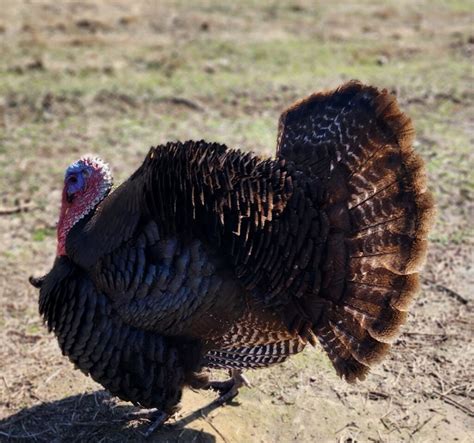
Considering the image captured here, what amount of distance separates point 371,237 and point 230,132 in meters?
4.27

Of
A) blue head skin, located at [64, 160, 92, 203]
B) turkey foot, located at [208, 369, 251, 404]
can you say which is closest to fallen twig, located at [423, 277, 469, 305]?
turkey foot, located at [208, 369, 251, 404]

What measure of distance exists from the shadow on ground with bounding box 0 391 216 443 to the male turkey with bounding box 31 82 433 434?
1.12ft

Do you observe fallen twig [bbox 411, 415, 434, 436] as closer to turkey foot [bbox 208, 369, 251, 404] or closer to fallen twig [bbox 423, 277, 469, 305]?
turkey foot [bbox 208, 369, 251, 404]

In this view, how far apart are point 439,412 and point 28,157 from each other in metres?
4.96

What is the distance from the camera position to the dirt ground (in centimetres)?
457

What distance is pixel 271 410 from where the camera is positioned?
461 centimetres

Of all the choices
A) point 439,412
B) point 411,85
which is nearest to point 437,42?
point 411,85

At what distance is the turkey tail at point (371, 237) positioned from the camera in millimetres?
3930

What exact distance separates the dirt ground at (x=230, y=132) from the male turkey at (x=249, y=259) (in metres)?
0.61

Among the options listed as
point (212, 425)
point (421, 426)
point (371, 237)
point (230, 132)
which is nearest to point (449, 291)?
point (421, 426)

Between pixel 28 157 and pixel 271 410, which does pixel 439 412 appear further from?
pixel 28 157

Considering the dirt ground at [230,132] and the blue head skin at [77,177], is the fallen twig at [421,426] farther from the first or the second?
the blue head skin at [77,177]

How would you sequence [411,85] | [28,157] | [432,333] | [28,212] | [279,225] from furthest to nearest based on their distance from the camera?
[411,85] → [28,157] → [28,212] → [432,333] → [279,225]

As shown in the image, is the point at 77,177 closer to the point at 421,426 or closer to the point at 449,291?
the point at 421,426
